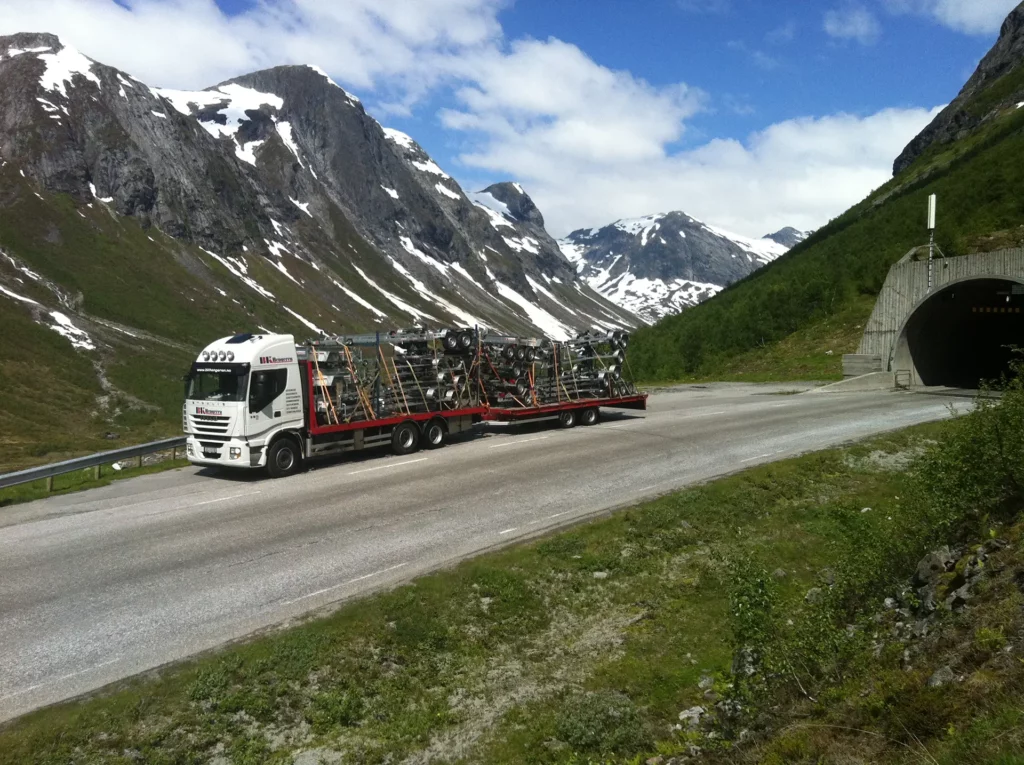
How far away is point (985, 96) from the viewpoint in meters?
76.9

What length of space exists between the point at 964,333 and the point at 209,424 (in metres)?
34.0

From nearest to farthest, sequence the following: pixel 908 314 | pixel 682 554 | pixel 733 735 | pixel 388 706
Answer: pixel 733 735
pixel 388 706
pixel 682 554
pixel 908 314

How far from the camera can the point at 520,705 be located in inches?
A: 344

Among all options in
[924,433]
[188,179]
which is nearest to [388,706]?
[924,433]

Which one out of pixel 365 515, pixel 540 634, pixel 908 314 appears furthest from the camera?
pixel 908 314

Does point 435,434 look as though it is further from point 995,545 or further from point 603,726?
point 995,545

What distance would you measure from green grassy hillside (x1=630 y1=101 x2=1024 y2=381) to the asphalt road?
1631 centimetres

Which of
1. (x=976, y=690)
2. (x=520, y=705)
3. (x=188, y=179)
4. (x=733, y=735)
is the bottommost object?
(x=520, y=705)

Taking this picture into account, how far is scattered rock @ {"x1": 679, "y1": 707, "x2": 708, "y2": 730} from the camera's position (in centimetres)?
801

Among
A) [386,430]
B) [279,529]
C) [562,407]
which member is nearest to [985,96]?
[562,407]

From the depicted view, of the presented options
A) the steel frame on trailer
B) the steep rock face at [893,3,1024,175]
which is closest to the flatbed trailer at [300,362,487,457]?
the steel frame on trailer

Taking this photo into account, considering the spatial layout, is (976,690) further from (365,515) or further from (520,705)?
(365,515)

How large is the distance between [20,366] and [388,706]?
103 m

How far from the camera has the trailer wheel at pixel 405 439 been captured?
2164 centimetres
